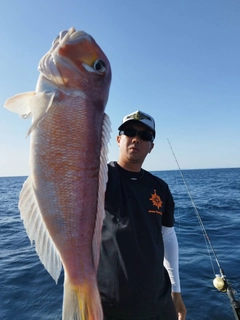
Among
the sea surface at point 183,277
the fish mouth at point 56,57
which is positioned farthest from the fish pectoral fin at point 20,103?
the sea surface at point 183,277

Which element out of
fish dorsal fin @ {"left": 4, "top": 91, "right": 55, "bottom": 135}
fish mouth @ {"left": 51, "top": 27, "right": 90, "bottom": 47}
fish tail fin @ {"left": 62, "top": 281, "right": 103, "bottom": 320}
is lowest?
fish tail fin @ {"left": 62, "top": 281, "right": 103, "bottom": 320}

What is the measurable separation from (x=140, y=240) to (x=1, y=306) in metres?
4.81

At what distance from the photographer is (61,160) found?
136cm

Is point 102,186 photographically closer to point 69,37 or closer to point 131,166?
point 69,37

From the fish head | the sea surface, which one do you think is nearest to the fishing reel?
the sea surface

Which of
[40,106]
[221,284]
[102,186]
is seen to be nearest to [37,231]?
[102,186]

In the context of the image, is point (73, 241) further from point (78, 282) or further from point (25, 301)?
point (25, 301)

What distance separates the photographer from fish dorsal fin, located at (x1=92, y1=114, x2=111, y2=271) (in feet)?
4.70

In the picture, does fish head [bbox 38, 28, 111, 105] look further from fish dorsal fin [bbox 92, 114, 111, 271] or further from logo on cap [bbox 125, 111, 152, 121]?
logo on cap [bbox 125, 111, 152, 121]

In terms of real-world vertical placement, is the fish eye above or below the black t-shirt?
above

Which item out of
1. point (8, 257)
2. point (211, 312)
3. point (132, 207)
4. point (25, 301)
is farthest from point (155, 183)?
point (8, 257)

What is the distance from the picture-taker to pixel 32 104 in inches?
55.1

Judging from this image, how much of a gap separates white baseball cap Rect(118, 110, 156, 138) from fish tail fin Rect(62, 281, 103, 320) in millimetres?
1699

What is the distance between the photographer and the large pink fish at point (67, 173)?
1354 mm
